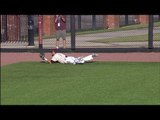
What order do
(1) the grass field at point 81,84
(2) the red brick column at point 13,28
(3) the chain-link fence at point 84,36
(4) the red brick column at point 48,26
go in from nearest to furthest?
(1) the grass field at point 81,84, (3) the chain-link fence at point 84,36, (2) the red brick column at point 13,28, (4) the red brick column at point 48,26

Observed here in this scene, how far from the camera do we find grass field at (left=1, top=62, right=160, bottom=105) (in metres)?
7.05

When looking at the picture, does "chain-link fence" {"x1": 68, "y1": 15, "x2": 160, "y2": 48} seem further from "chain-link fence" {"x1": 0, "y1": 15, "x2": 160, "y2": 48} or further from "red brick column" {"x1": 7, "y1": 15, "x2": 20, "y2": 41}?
"red brick column" {"x1": 7, "y1": 15, "x2": 20, "y2": 41}

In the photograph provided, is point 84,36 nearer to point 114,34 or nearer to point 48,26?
point 48,26

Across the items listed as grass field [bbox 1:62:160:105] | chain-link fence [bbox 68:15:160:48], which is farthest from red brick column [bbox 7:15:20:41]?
grass field [bbox 1:62:160:105]

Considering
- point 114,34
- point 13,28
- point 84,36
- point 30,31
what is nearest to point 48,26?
point 84,36

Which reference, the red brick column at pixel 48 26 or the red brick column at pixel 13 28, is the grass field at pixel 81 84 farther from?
the red brick column at pixel 48 26

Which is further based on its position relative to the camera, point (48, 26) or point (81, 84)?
point (48, 26)

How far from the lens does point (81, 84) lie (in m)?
8.83

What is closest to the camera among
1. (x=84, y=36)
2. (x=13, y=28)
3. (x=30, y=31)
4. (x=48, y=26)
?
(x=30, y=31)

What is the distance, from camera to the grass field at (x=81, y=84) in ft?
23.1

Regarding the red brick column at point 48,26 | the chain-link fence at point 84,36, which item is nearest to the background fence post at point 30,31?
the chain-link fence at point 84,36

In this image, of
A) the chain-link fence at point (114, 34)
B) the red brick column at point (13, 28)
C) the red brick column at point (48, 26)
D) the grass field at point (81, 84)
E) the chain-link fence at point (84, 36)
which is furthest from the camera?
the red brick column at point (48, 26)
